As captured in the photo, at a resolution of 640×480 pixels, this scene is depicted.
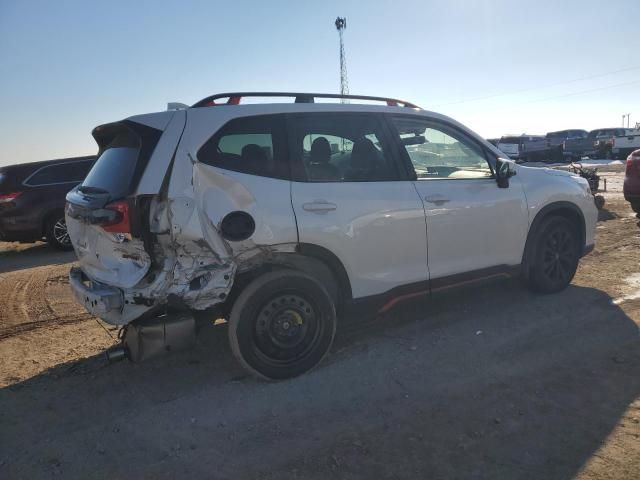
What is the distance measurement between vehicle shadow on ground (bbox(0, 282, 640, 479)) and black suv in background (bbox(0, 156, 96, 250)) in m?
6.44

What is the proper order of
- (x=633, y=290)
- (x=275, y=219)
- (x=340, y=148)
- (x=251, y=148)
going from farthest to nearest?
(x=633, y=290), (x=340, y=148), (x=251, y=148), (x=275, y=219)

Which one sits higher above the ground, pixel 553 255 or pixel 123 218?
pixel 123 218

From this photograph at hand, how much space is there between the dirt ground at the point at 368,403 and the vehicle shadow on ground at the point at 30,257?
12.8 ft

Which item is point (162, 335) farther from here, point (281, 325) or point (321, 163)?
point (321, 163)

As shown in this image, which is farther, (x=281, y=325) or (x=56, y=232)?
(x=56, y=232)

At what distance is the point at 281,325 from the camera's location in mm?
3584

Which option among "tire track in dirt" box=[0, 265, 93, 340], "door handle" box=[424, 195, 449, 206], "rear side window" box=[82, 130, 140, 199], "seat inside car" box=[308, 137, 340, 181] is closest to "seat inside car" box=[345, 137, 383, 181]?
"seat inside car" box=[308, 137, 340, 181]

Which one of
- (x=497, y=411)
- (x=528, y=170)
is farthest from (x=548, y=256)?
(x=497, y=411)

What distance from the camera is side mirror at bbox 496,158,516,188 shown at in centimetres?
451

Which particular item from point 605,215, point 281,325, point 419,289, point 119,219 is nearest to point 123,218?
point 119,219

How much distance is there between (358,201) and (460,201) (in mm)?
1056

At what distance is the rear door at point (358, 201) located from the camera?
3639 millimetres

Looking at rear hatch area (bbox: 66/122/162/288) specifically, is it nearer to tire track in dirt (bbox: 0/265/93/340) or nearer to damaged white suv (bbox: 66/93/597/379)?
damaged white suv (bbox: 66/93/597/379)

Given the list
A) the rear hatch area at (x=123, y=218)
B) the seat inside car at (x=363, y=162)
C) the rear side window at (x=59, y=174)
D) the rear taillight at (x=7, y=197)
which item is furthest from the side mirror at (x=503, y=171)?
the rear taillight at (x=7, y=197)
